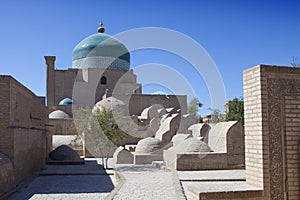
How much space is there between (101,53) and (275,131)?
29893 millimetres

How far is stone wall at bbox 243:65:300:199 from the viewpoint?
5.07 metres

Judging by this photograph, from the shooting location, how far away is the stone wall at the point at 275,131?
200 inches

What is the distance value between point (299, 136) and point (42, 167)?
11476 mm

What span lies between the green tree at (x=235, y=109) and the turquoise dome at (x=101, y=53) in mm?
13361

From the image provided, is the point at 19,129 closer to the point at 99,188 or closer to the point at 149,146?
the point at 99,188

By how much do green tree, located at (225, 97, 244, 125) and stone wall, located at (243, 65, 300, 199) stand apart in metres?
18.5

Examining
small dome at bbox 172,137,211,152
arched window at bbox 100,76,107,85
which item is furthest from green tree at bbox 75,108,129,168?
arched window at bbox 100,76,107,85

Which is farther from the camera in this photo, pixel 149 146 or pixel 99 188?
pixel 149 146

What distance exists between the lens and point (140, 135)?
23.5 meters

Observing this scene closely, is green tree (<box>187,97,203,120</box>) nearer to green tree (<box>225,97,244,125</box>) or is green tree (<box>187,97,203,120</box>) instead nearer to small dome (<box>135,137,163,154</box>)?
green tree (<box>225,97,244,125</box>)

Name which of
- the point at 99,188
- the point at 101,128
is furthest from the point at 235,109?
the point at 99,188

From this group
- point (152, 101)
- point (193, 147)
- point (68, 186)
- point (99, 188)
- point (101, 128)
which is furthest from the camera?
point (152, 101)

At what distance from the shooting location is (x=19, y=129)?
10281 millimetres

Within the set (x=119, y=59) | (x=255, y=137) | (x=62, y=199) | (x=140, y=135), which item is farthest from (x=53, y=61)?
(x=255, y=137)
